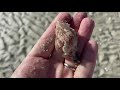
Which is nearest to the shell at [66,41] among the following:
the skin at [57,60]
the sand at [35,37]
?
the skin at [57,60]

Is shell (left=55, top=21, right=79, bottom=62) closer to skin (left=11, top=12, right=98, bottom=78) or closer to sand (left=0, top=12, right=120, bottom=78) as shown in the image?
skin (left=11, top=12, right=98, bottom=78)

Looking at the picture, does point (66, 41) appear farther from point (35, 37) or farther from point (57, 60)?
point (35, 37)

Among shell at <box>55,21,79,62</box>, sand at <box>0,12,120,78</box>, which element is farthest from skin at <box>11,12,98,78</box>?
sand at <box>0,12,120,78</box>

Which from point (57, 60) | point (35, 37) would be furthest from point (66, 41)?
point (35, 37)

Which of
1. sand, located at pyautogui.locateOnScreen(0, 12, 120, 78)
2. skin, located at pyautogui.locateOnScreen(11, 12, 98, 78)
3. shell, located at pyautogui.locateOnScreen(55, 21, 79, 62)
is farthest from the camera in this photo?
sand, located at pyautogui.locateOnScreen(0, 12, 120, 78)
